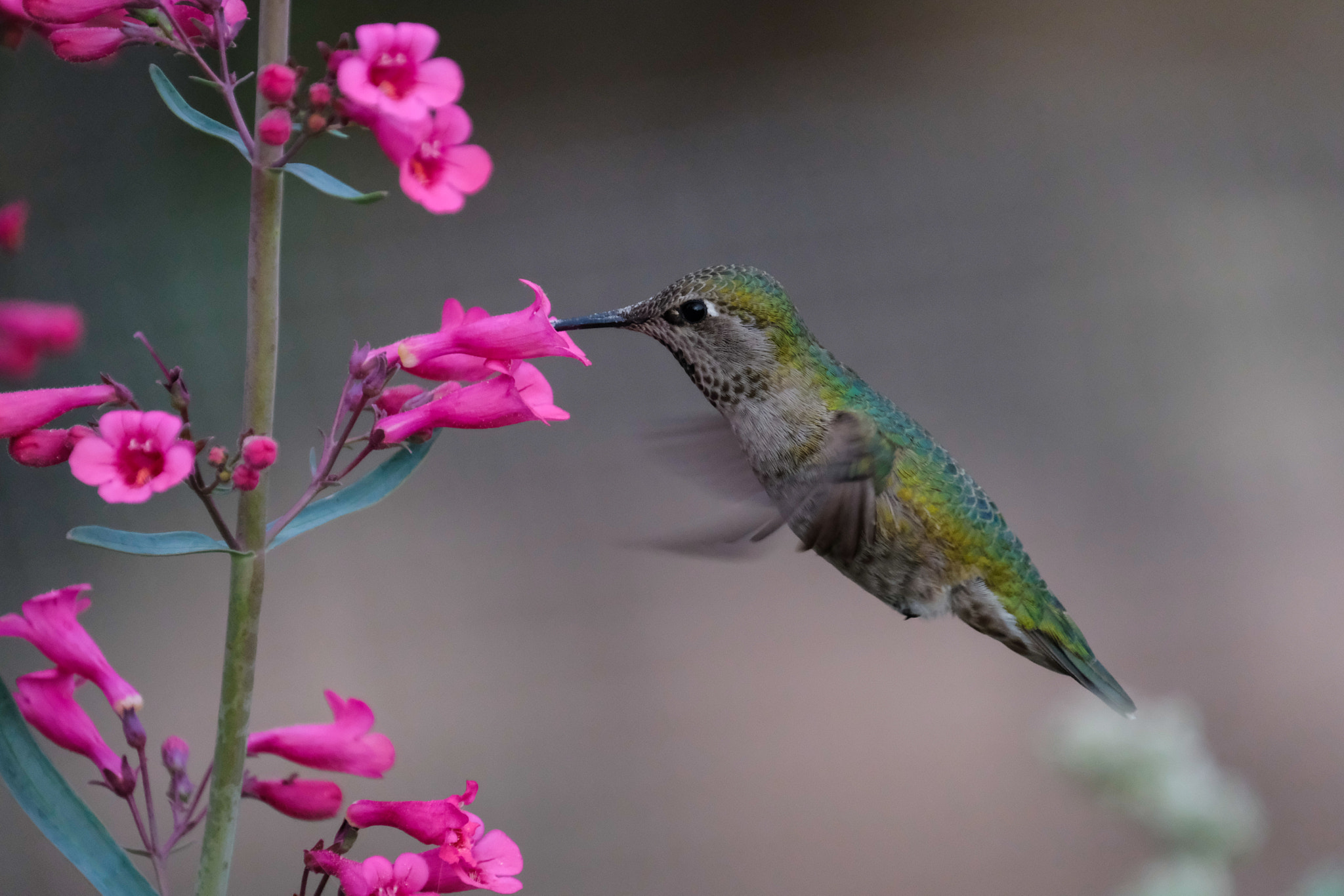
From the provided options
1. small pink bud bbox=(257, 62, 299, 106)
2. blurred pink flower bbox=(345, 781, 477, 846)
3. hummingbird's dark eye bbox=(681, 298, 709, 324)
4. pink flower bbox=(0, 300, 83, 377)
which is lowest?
blurred pink flower bbox=(345, 781, 477, 846)

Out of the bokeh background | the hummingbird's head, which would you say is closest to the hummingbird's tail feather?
the hummingbird's head

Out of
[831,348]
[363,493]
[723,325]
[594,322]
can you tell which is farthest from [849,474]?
[831,348]

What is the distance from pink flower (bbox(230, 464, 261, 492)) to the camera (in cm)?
84

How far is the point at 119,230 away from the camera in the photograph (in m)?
3.50

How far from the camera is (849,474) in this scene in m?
1.40

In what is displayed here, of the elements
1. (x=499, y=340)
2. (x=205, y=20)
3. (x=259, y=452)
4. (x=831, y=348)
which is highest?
(x=831, y=348)

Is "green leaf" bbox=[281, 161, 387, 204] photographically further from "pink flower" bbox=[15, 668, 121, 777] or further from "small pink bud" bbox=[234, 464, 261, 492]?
"pink flower" bbox=[15, 668, 121, 777]

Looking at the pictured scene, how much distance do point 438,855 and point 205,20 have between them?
30.6 inches

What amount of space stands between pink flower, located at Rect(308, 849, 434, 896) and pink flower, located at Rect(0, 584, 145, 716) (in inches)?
8.6

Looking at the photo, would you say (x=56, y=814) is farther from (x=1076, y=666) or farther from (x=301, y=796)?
(x=1076, y=666)

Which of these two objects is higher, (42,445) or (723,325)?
(723,325)

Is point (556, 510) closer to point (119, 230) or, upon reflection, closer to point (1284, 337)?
point (119, 230)

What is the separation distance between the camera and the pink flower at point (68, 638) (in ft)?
3.14

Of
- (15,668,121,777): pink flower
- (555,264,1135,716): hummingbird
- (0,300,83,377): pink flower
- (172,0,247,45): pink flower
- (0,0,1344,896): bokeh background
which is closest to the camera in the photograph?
(0,300,83,377): pink flower
